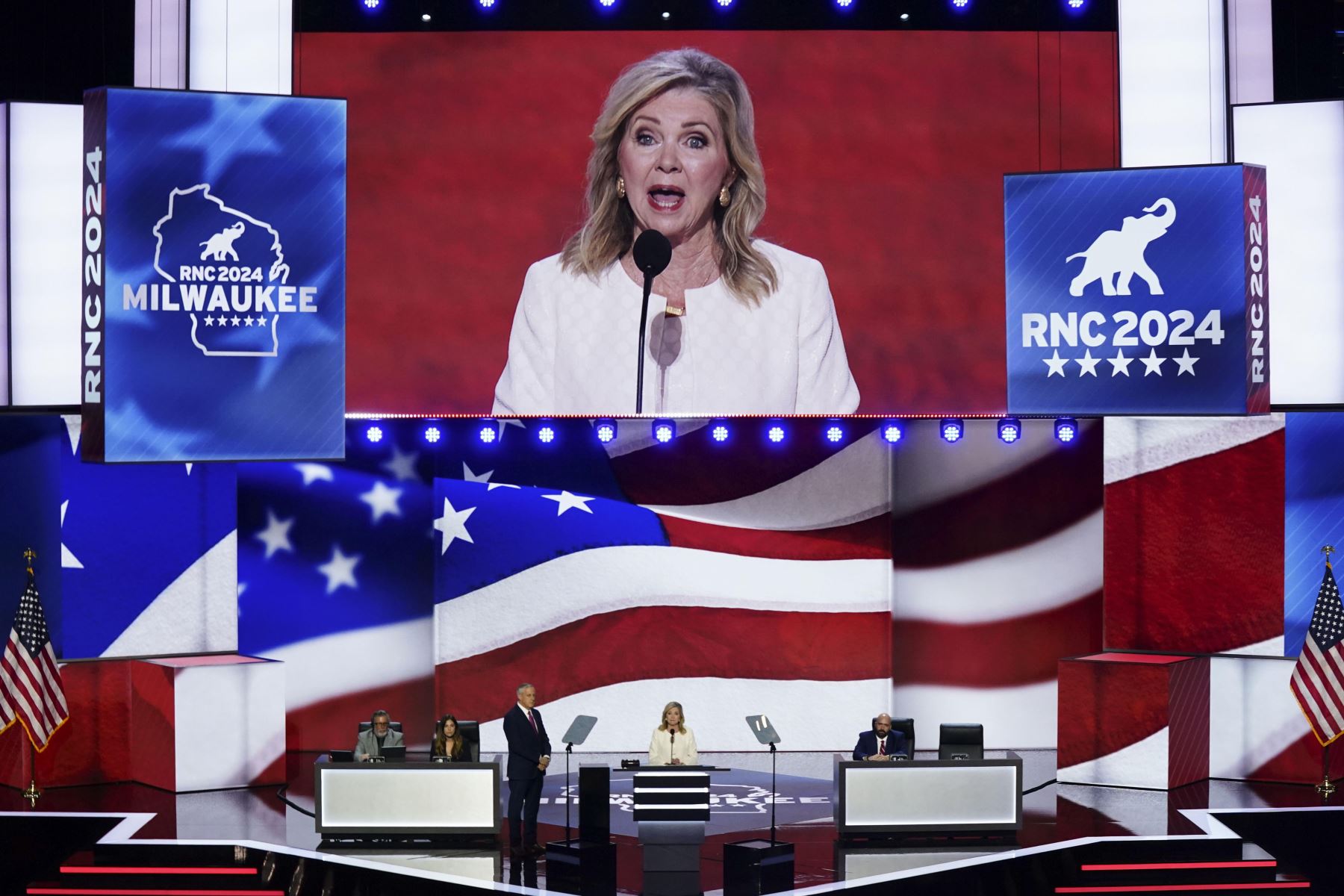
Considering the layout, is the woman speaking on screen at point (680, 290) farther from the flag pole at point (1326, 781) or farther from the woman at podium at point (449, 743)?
the flag pole at point (1326, 781)

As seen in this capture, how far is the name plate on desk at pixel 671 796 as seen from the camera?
11.9m

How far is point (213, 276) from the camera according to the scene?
1252 cm

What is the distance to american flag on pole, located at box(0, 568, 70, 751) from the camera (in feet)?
45.8

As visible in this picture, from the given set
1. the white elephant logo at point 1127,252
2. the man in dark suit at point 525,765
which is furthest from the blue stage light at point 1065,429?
the man in dark suit at point 525,765

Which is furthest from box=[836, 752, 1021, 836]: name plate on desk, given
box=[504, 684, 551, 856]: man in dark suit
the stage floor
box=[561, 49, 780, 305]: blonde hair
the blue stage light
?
box=[561, 49, 780, 305]: blonde hair

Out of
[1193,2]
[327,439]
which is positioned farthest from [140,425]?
[1193,2]

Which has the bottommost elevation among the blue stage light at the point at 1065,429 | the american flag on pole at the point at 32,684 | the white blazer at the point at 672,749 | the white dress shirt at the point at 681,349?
the white blazer at the point at 672,749

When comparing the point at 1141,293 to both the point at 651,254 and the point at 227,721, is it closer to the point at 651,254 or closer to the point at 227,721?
the point at 651,254

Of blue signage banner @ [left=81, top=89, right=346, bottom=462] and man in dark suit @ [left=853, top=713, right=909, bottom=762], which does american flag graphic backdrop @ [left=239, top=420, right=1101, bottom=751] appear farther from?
blue signage banner @ [left=81, top=89, right=346, bottom=462]

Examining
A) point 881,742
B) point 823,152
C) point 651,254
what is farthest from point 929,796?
point 823,152

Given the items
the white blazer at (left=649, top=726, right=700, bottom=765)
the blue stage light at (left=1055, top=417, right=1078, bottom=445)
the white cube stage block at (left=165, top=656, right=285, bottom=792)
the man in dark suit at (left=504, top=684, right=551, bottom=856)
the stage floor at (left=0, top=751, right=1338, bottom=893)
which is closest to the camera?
the stage floor at (left=0, top=751, right=1338, bottom=893)

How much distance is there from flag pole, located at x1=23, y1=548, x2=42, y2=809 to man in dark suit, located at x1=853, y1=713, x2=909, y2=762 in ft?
21.5

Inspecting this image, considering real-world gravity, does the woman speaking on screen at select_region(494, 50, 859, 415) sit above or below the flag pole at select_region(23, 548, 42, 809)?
above

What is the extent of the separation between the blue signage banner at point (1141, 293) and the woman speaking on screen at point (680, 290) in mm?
2395
